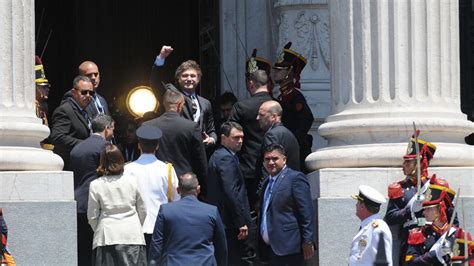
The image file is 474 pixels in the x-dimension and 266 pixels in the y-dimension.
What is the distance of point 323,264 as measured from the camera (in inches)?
607

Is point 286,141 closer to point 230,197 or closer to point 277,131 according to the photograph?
point 277,131

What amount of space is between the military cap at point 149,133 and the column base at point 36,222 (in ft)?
2.90

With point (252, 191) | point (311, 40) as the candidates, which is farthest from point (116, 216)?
point (311, 40)

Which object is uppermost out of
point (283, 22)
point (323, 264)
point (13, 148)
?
point (283, 22)

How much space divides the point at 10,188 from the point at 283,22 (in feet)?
18.5

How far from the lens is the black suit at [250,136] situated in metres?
16.8

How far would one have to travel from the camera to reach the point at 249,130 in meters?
16.9

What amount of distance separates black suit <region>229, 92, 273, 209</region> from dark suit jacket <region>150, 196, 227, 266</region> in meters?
2.18

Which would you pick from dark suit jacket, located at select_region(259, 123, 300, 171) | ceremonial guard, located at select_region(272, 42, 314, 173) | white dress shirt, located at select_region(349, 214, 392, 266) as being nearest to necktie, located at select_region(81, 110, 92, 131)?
dark suit jacket, located at select_region(259, 123, 300, 171)

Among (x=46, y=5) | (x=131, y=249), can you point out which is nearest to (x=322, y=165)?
(x=131, y=249)

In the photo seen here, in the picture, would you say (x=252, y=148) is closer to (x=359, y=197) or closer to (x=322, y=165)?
(x=322, y=165)

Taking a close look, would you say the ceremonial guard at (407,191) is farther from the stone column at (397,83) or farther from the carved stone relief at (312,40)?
the carved stone relief at (312,40)

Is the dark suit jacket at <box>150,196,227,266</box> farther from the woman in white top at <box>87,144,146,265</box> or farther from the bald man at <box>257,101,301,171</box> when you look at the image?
the bald man at <box>257,101,301,171</box>

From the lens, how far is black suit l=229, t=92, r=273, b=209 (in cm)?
1683
